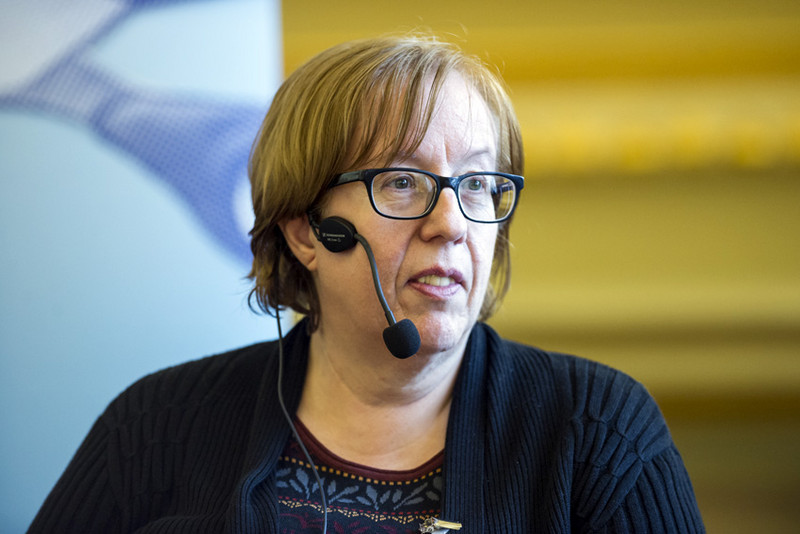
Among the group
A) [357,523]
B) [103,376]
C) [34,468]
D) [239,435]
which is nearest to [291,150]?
[239,435]

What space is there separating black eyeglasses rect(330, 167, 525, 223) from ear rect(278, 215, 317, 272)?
13cm

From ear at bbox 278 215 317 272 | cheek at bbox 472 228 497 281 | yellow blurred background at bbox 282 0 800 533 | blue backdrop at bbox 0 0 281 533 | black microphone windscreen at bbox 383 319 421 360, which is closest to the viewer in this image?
black microphone windscreen at bbox 383 319 421 360

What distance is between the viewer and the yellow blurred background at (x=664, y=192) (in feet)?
8.28

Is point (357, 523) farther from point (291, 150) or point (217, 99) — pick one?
point (217, 99)

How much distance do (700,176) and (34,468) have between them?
2181 mm

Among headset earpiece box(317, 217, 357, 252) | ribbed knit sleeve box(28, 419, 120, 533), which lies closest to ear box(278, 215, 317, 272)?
headset earpiece box(317, 217, 357, 252)

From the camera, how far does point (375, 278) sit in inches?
43.5

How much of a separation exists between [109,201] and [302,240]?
595 millimetres

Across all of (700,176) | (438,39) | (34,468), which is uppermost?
(700,176)

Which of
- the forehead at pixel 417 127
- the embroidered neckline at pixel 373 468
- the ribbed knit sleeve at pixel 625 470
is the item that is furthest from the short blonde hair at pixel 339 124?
the ribbed knit sleeve at pixel 625 470

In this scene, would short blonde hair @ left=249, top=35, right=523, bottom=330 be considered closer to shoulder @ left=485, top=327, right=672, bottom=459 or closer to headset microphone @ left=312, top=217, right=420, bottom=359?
headset microphone @ left=312, top=217, right=420, bottom=359

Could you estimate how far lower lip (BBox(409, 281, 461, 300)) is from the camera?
3.69 feet

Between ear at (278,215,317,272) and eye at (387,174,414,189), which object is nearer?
eye at (387,174,414,189)

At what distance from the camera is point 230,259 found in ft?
5.62
